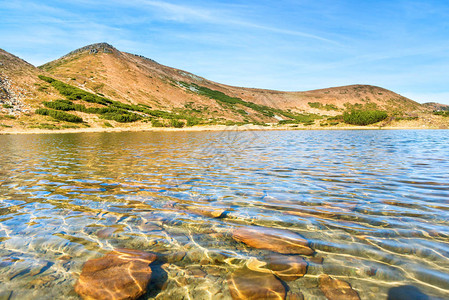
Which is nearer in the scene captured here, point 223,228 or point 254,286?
point 254,286

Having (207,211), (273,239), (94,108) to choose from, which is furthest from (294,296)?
(94,108)

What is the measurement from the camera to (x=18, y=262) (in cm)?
309

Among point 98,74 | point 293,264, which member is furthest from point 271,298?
point 98,74

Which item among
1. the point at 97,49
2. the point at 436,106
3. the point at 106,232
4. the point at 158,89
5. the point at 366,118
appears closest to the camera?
the point at 106,232

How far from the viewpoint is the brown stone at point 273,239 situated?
3.36 meters

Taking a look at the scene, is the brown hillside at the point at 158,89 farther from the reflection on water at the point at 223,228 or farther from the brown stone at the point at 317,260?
the brown stone at the point at 317,260

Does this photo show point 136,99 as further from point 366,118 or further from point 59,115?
point 366,118

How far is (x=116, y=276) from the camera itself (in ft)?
9.14

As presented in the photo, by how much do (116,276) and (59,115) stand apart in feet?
142

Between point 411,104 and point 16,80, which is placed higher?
point 411,104

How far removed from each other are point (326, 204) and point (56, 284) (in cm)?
447

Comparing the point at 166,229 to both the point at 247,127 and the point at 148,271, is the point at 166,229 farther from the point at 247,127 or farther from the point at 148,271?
the point at 247,127

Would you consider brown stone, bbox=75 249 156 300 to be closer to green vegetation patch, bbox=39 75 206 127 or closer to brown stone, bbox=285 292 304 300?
brown stone, bbox=285 292 304 300

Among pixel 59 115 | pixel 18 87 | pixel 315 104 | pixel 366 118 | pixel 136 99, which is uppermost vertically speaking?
pixel 315 104
